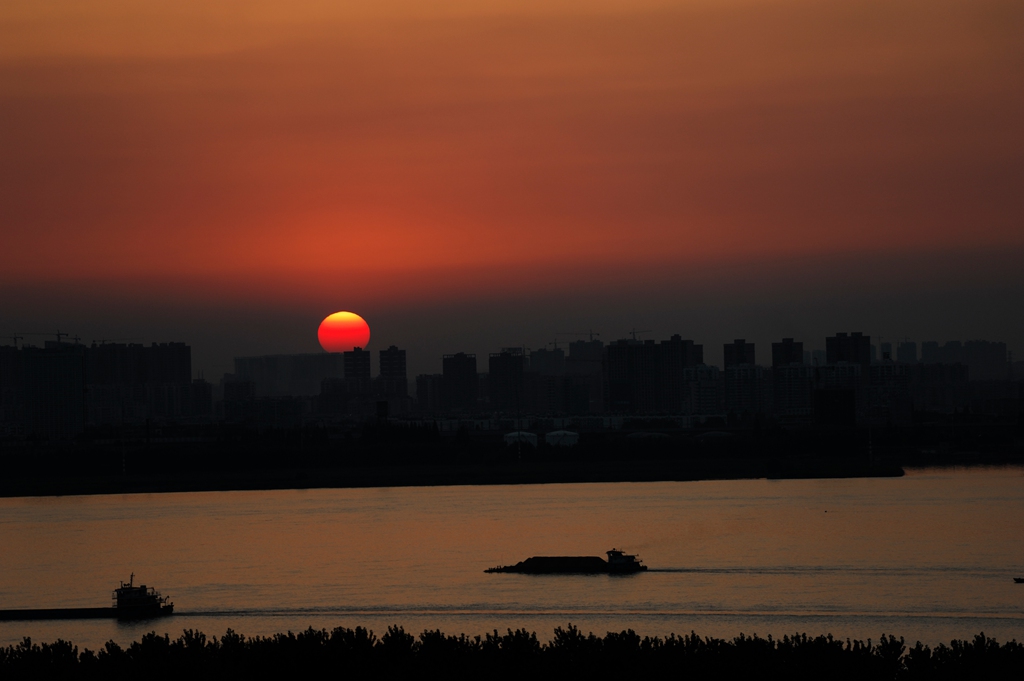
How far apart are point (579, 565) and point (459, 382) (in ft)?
280

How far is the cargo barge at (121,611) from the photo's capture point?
16.9 m

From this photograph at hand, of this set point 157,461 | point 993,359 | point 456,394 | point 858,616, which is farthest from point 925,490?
point 993,359

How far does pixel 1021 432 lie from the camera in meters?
49.8

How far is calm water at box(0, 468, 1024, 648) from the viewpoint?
51.4 ft

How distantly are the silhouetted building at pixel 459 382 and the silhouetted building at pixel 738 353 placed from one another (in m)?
20.4

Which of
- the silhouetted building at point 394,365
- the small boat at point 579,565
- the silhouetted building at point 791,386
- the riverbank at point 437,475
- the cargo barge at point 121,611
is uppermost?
the silhouetted building at point 394,365

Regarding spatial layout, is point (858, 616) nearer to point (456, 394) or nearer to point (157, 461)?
point (157, 461)

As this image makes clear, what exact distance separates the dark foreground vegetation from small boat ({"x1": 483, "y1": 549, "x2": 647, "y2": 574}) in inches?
312

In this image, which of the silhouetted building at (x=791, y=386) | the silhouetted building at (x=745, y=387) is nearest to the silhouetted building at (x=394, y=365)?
the silhouetted building at (x=745, y=387)

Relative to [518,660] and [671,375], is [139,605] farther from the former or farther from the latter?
[671,375]

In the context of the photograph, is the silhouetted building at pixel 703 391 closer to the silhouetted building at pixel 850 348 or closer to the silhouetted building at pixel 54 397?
the silhouetted building at pixel 850 348

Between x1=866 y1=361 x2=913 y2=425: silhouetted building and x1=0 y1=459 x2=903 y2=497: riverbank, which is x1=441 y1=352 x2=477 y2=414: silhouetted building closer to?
x1=866 y1=361 x2=913 y2=425: silhouetted building

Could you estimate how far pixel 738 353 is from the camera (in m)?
98.6

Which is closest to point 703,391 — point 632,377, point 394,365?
point 632,377
